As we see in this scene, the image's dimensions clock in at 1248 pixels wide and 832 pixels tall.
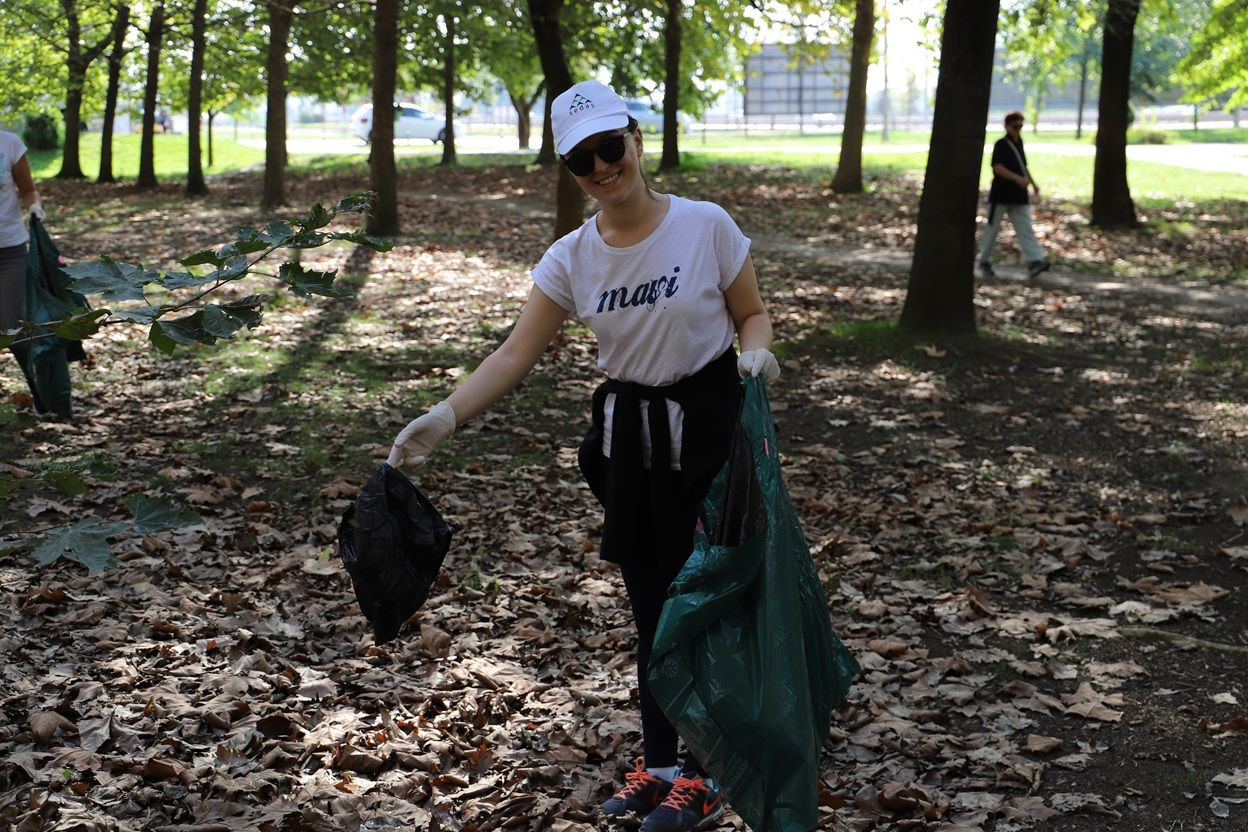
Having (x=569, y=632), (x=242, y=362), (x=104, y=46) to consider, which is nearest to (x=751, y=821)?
(x=569, y=632)

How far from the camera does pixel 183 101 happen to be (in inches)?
1423

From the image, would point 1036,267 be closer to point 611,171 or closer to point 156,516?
point 611,171

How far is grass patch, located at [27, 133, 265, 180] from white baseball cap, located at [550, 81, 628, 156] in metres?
32.9

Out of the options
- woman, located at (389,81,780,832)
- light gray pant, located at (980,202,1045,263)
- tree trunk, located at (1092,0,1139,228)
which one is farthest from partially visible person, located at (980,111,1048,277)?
woman, located at (389,81,780,832)

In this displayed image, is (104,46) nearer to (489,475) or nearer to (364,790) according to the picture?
(489,475)

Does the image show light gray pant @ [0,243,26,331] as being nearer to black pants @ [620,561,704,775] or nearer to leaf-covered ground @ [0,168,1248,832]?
leaf-covered ground @ [0,168,1248,832]

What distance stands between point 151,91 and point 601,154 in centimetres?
2676

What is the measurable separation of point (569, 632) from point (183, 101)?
34.6 meters

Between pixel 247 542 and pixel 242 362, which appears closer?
pixel 247 542

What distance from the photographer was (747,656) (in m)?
3.14

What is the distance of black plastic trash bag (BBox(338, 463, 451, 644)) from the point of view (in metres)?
3.29

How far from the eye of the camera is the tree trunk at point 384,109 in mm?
15852

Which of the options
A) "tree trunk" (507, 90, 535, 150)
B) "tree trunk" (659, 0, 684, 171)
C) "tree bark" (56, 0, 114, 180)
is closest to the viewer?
"tree trunk" (659, 0, 684, 171)

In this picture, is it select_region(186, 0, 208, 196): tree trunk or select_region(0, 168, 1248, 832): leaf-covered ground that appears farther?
select_region(186, 0, 208, 196): tree trunk
